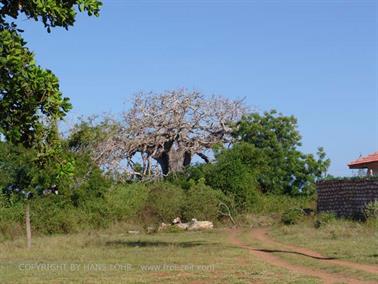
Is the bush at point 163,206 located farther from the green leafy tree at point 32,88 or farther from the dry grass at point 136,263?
the green leafy tree at point 32,88

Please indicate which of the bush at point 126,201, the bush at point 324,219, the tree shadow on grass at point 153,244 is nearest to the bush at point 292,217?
the bush at point 324,219

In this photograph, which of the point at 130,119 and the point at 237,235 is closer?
the point at 237,235

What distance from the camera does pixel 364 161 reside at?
3034 centimetres

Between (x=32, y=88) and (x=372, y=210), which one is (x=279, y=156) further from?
(x=32, y=88)

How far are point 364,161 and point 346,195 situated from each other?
14.1 ft

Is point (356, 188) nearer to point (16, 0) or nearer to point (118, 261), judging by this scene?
point (118, 261)

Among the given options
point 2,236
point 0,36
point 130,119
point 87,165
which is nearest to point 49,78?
point 0,36

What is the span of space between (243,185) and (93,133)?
30.1 feet

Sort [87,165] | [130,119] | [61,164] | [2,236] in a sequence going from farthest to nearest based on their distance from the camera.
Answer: [130,119]
[87,165]
[2,236]
[61,164]

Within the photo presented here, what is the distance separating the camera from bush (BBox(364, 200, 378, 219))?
23.6 m

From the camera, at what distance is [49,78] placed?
6.03 m

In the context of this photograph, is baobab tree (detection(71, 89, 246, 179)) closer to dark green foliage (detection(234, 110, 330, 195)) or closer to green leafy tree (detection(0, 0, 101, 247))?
dark green foliage (detection(234, 110, 330, 195))

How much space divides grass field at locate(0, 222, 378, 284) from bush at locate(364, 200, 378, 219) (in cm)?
298

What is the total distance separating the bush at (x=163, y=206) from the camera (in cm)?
3256
